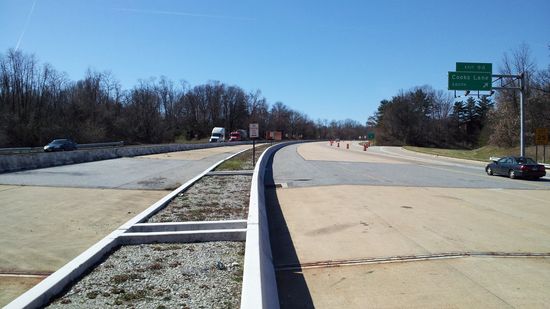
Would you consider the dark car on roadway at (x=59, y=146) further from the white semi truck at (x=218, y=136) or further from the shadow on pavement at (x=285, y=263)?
the white semi truck at (x=218, y=136)

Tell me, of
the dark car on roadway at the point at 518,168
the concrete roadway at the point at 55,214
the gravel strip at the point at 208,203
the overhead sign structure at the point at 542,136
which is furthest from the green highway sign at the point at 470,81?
the gravel strip at the point at 208,203

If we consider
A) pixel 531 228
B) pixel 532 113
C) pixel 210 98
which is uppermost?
pixel 210 98

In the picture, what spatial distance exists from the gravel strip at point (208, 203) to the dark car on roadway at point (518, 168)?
16.9m

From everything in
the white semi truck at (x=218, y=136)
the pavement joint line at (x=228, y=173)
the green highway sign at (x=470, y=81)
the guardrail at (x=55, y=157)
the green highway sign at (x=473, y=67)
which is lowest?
the pavement joint line at (x=228, y=173)

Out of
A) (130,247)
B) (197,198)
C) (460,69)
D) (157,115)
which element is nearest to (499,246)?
(130,247)

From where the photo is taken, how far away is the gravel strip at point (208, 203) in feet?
33.9

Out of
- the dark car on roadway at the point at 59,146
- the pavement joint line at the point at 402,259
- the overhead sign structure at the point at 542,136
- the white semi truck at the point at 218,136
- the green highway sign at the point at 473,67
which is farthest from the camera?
the white semi truck at the point at 218,136

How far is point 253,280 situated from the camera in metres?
5.40

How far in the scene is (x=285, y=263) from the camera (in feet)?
28.0

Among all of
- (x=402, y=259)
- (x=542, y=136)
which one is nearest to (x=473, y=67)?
(x=542, y=136)

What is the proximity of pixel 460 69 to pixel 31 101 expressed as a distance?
6832 centimetres

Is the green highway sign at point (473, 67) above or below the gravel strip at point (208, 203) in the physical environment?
above

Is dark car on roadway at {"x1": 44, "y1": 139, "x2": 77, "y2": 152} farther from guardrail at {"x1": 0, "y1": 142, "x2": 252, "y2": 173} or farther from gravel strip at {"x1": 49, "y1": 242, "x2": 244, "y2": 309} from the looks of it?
gravel strip at {"x1": 49, "y1": 242, "x2": 244, "y2": 309}

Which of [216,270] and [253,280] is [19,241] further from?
[253,280]
